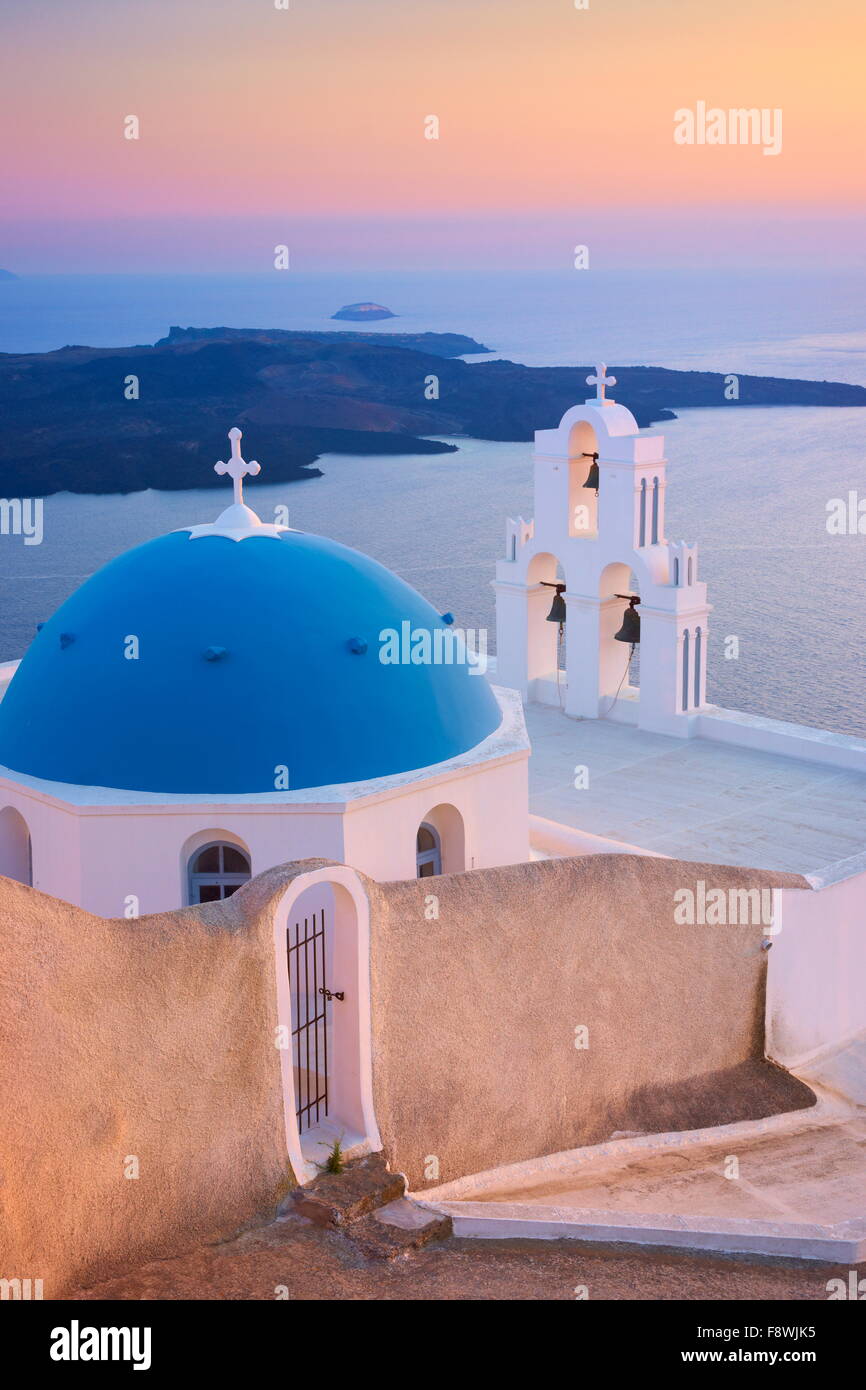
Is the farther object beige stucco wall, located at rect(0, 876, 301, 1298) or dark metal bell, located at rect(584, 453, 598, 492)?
dark metal bell, located at rect(584, 453, 598, 492)

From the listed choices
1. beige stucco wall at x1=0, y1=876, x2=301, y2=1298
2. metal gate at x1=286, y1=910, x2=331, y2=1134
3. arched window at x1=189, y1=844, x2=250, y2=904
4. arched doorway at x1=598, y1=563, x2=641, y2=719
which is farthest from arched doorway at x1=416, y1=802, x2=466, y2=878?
arched doorway at x1=598, y1=563, x2=641, y2=719

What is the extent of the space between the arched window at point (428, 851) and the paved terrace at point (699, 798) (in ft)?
11.9

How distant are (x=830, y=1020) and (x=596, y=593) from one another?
25.2ft

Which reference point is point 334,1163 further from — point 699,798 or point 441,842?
point 699,798

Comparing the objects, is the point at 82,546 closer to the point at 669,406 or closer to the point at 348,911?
the point at 669,406

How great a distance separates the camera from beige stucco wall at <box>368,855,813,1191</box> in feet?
41.1

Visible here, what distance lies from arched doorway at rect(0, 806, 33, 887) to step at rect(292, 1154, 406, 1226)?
5113 mm

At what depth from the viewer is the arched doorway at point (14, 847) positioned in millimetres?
15156

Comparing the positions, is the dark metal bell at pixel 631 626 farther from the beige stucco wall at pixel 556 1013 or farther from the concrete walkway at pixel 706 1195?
the concrete walkway at pixel 706 1195

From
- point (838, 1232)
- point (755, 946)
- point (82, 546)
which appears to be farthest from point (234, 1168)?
point (82, 546)

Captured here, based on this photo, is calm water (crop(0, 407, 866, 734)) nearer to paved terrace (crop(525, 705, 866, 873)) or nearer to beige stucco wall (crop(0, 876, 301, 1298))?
paved terrace (crop(525, 705, 866, 873))

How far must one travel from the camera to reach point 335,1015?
39.7 feet

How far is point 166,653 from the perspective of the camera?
14.6m

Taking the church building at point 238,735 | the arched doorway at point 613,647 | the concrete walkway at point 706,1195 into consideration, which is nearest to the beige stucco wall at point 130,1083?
the concrete walkway at point 706,1195
